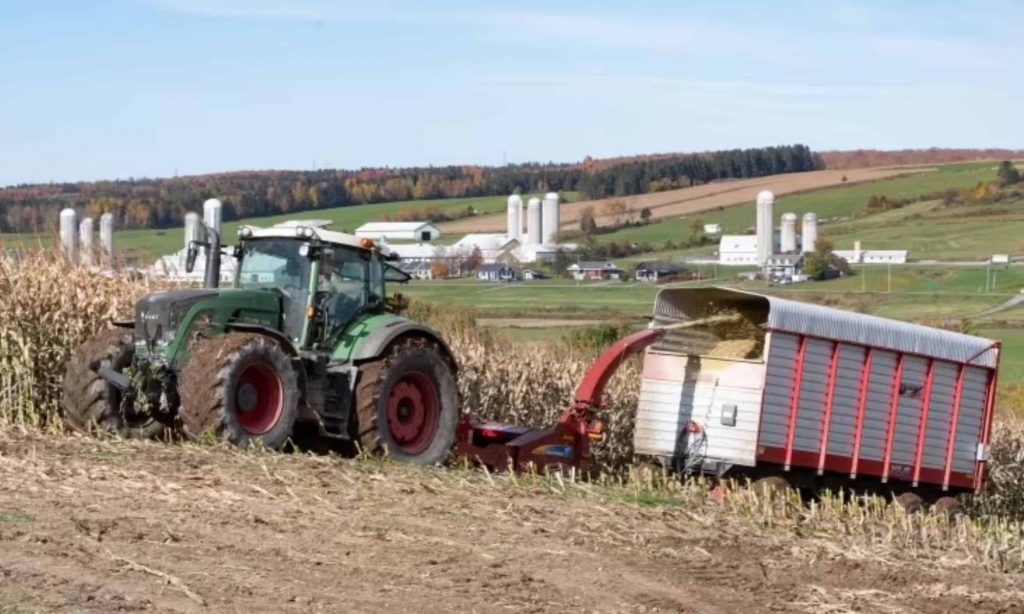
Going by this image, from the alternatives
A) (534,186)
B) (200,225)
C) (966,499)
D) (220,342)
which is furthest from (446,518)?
(534,186)

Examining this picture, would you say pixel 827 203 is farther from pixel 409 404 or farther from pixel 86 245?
pixel 409 404

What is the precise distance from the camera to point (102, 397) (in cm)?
1292

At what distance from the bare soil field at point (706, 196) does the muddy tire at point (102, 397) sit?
37.4 metres

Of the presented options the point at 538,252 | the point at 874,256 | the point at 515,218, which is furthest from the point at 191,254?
the point at 874,256

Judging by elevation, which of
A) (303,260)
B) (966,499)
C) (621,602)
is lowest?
(966,499)

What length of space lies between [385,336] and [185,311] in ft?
5.45

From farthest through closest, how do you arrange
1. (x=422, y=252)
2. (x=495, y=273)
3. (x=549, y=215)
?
(x=549, y=215) < (x=495, y=273) < (x=422, y=252)

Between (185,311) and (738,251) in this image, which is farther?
(738,251)

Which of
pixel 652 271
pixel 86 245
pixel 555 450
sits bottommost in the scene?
pixel 555 450

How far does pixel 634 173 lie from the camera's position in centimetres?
6875

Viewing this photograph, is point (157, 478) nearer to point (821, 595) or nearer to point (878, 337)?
point (821, 595)

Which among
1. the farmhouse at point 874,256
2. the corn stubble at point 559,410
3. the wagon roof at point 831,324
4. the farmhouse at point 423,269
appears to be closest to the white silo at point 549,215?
the farmhouse at point 874,256

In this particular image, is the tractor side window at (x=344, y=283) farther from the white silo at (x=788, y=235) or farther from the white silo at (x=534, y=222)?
the white silo at (x=788, y=235)

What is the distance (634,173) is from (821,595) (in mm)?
61603
